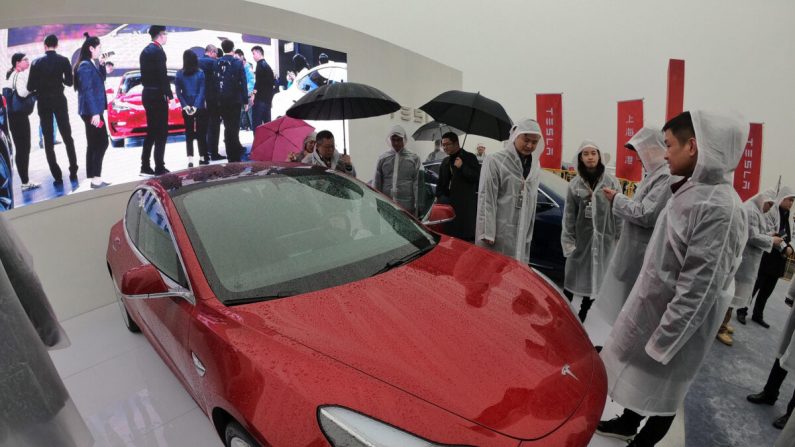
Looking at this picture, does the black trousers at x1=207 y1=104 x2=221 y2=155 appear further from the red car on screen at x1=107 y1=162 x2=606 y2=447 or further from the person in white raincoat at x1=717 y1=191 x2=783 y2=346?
the person in white raincoat at x1=717 y1=191 x2=783 y2=346

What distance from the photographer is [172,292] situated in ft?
5.62

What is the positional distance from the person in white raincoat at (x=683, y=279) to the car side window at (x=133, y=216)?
2.75m

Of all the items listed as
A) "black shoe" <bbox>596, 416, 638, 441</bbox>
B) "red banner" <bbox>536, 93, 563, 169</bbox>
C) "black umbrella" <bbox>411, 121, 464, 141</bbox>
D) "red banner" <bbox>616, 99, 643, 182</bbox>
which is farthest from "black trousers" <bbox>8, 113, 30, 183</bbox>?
"red banner" <bbox>616, 99, 643, 182</bbox>

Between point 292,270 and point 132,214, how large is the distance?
154cm

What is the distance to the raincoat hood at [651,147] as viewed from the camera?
276 centimetres

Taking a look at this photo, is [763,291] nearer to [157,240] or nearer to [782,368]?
[782,368]

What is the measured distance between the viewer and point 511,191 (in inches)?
126

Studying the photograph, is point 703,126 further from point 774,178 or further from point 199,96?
point 774,178

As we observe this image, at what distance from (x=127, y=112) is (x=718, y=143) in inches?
181

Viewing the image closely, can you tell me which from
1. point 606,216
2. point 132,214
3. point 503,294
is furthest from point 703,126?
point 132,214

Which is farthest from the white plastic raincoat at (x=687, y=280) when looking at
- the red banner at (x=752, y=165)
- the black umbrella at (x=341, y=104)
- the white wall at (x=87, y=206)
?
the red banner at (x=752, y=165)

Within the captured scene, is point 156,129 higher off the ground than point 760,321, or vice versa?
point 156,129

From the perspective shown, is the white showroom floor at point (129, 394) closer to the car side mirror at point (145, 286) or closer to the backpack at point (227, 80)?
the car side mirror at point (145, 286)

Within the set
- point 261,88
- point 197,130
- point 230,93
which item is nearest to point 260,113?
point 261,88
